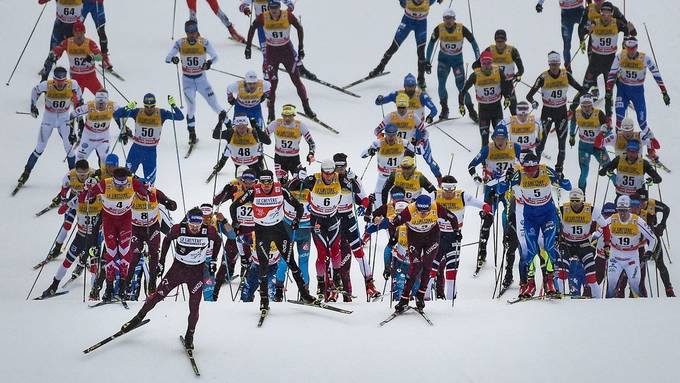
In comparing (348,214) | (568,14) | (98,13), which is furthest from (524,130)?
(98,13)

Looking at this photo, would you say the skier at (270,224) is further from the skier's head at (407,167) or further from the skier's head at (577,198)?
the skier's head at (577,198)

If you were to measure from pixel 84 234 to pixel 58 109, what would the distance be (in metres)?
3.64

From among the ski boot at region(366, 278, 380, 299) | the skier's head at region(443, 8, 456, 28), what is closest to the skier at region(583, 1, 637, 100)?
the skier's head at region(443, 8, 456, 28)

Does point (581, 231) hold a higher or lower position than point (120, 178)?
lower

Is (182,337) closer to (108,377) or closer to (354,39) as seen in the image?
(108,377)

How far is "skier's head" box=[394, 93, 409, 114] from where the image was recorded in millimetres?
19969

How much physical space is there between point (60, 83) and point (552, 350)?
30.6 feet

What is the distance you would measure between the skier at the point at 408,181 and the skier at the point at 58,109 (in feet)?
17.6

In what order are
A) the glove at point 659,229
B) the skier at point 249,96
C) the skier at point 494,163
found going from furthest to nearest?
the skier at point 249,96
the skier at point 494,163
the glove at point 659,229

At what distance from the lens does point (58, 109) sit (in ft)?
67.9

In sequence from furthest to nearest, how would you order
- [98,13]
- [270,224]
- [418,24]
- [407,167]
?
[98,13]
[418,24]
[407,167]
[270,224]

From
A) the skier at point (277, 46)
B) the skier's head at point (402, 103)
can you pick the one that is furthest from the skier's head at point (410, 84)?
the skier at point (277, 46)

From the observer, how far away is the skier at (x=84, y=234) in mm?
17531

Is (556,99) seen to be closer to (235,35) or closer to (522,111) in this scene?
(522,111)
